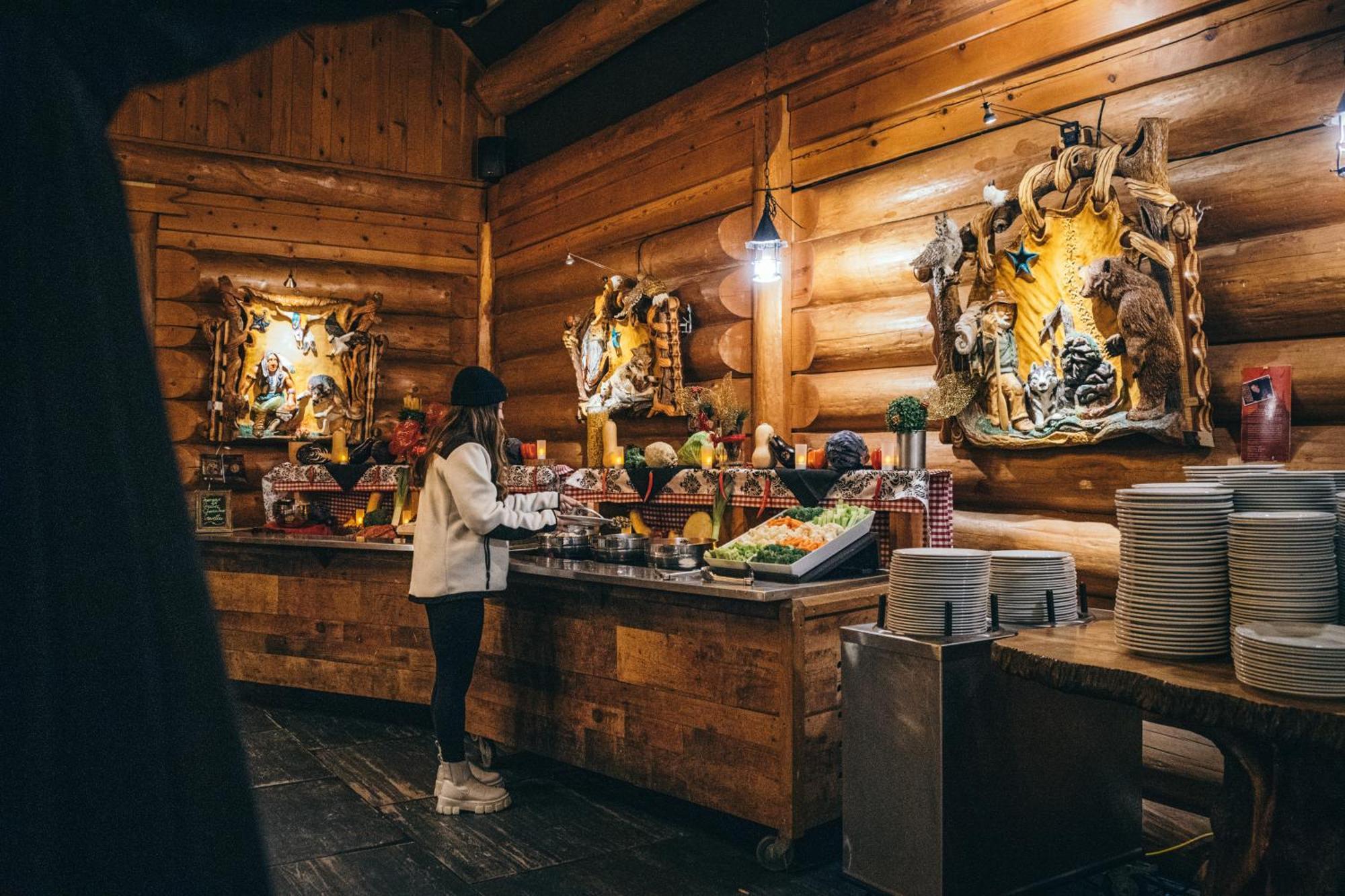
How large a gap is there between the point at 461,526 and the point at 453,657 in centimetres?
62

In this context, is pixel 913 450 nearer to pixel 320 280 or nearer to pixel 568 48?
pixel 568 48

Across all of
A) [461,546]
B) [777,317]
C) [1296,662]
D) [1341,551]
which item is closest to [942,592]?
[1341,551]

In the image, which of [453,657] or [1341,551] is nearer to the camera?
[1341,551]

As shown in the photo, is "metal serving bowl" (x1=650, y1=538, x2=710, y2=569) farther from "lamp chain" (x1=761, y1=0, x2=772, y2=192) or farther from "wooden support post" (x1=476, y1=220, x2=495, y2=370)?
"wooden support post" (x1=476, y1=220, x2=495, y2=370)

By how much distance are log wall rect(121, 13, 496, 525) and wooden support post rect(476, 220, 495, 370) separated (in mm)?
60

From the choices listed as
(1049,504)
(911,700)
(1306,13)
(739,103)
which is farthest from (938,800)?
(739,103)

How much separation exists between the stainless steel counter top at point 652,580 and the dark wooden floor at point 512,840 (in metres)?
1.12

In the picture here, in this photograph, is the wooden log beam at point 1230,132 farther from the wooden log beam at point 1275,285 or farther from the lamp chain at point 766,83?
the lamp chain at point 766,83

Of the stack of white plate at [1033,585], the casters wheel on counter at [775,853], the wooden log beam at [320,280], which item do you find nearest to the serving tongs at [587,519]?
the casters wheel on counter at [775,853]

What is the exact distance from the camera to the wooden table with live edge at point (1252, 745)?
6.35 feet

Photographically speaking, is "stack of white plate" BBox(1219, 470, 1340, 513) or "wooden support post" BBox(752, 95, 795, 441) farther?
"wooden support post" BBox(752, 95, 795, 441)

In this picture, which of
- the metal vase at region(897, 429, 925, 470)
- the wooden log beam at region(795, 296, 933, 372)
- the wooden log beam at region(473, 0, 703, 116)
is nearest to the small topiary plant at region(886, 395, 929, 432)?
the metal vase at region(897, 429, 925, 470)

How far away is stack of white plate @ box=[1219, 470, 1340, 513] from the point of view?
2441 mm

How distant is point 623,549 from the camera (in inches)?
201
